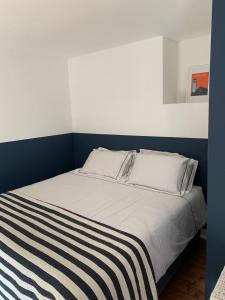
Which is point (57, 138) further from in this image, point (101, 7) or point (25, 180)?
point (101, 7)

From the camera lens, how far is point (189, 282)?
185cm

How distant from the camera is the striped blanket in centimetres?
108

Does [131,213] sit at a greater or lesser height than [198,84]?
lesser

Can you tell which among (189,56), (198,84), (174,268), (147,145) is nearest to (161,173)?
(147,145)

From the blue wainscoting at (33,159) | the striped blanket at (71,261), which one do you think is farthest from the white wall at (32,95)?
the striped blanket at (71,261)

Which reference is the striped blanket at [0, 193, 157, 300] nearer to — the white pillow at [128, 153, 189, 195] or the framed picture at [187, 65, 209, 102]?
the white pillow at [128, 153, 189, 195]

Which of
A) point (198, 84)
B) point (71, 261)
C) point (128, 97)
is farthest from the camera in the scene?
point (128, 97)

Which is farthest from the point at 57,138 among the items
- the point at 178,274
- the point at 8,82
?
the point at 178,274

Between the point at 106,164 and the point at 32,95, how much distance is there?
1.29 meters

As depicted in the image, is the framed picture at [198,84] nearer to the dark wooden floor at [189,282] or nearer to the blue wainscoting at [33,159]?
the dark wooden floor at [189,282]

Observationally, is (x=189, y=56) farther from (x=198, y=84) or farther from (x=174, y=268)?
(x=174, y=268)

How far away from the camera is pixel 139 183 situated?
222cm

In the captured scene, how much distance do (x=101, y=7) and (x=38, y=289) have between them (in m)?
1.83

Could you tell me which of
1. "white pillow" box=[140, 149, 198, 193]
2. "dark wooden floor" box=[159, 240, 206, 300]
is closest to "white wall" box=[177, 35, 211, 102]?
"white pillow" box=[140, 149, 198, 193]
